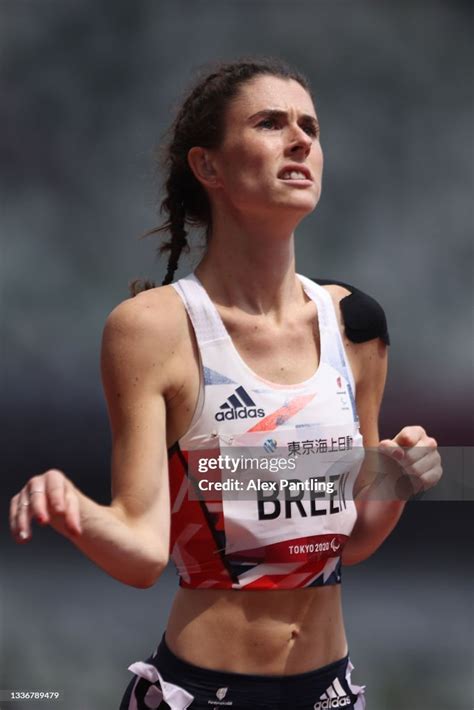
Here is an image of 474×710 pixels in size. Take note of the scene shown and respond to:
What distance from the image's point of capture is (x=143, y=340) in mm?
2191

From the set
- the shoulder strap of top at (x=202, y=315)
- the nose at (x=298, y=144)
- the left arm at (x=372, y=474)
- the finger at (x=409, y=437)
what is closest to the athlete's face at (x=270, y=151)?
the nose at (x=298, y=144)

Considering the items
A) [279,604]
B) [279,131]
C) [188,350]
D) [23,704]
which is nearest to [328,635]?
[279,604]

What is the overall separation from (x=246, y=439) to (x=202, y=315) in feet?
0.92

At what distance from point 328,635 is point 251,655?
0.20 meters

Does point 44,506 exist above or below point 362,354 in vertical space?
below

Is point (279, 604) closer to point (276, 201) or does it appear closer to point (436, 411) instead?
point (276, 201)

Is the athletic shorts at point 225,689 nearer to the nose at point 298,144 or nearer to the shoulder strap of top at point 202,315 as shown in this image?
the shoulder strap of top at point 202,315

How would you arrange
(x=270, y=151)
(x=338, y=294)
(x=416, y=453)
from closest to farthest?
(x=416, y=453) → (x=270, y=151) → (x=338, y=294)

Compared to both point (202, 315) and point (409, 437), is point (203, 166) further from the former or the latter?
point (409, 437)

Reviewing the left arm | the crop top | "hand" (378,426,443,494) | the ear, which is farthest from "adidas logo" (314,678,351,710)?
the ear

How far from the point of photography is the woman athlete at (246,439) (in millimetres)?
2170

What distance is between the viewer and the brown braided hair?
2.43 metres

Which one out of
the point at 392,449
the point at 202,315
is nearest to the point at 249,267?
the point at 202,315

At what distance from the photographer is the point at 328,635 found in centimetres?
230
